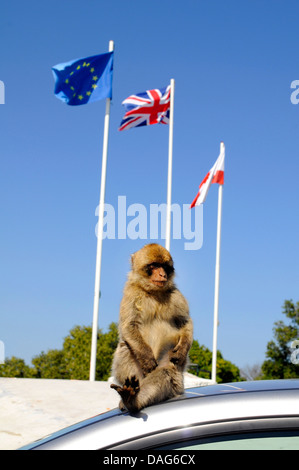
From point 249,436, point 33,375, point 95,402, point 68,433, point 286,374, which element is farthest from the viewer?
point 33,375

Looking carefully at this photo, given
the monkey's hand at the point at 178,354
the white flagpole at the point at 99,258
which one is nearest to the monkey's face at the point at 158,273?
the monkey's hand at the point at 178,354

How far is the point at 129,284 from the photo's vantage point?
198 inches

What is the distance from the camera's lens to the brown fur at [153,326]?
403 cm

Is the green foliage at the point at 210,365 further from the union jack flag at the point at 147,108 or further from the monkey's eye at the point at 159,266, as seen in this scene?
the monkey's eye at the point at 159,266

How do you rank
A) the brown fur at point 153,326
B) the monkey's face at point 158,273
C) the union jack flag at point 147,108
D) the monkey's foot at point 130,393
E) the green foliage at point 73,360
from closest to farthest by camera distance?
the monkey's foot at point 130,393 → the brown fur at point 153,326 → the monkey's face at point 158,273 → the union jack flag at point 147,108 → the green foliage at point 73,360

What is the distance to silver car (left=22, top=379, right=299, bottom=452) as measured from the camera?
6.84 ft

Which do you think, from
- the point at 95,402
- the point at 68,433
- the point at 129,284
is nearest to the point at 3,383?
the point at 95,402

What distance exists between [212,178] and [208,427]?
1894cm

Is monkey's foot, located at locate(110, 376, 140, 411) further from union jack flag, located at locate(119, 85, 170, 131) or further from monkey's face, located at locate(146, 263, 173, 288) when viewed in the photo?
union jack flag, located at locate(119, 85, 170, 131)

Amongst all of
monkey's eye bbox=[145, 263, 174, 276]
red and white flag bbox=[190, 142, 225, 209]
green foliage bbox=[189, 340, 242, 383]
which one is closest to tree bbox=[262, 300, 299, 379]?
green foliage bbox=[189, 340, 242, 383]

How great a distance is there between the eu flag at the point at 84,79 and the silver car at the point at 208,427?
602 inches

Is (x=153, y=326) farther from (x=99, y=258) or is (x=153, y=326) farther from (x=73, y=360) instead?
(x=73, y=360)
